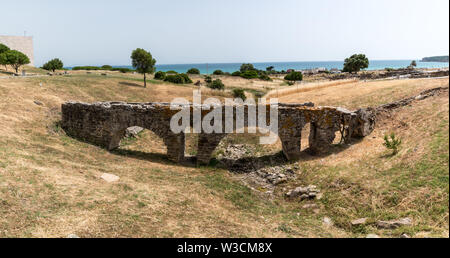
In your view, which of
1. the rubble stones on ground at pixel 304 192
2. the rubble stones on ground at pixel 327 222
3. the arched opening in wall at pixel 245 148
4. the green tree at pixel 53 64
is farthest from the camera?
the green tree at pixel 53 64

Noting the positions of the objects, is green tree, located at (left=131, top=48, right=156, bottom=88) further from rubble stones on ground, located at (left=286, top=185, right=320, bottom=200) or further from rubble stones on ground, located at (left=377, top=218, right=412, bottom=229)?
rubble stones on ground, located at (left=377, top=218, right=412, bottom=229)

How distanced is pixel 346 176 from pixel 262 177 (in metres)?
4.45

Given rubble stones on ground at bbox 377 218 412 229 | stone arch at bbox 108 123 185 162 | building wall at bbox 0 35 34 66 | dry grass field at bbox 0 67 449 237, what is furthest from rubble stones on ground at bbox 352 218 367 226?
building wall at bbox 0 35 34 66

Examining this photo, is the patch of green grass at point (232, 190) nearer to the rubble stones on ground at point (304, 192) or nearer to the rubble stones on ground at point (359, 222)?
the rubble stones on ground at point (304, 192)

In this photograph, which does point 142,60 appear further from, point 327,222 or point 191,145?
point 327,222

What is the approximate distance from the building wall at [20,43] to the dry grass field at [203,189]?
174 feet

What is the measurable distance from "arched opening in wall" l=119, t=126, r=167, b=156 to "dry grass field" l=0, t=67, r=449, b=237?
0.42 metres

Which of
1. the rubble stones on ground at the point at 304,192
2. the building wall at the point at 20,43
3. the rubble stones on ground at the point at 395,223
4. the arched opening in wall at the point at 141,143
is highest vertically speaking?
the building wall at the point at 20,43

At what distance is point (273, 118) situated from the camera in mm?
16406

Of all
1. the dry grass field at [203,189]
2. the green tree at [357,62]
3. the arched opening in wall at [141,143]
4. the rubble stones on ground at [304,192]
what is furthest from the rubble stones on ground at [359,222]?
the green tree at [357,62]

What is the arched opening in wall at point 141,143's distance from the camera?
61.6 ft

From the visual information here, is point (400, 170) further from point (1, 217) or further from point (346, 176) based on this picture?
point (1, 217)

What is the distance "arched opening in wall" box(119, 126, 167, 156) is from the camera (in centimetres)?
1877

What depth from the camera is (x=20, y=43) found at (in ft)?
→ 199
